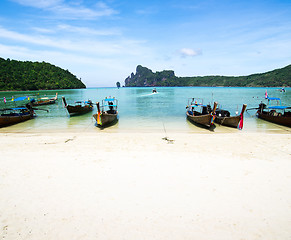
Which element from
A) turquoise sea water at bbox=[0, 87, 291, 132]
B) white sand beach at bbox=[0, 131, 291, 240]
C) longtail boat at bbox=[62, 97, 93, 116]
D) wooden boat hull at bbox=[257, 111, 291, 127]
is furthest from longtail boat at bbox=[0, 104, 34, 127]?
wooden boat hull at bbox=[257, 111, 291, 127]

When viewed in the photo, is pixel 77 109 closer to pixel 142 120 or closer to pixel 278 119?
pixel 142 120

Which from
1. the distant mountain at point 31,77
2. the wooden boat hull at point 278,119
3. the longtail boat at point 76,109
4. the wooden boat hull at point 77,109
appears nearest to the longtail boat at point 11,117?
the longtail boat at point 76,109

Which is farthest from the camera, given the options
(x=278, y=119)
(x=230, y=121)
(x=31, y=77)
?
(x=31, y=77)

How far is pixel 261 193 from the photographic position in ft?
18.3

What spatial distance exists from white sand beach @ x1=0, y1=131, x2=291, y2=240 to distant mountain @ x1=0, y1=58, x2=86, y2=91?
129264mm

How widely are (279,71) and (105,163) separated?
209 m

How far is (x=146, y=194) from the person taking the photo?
557cm

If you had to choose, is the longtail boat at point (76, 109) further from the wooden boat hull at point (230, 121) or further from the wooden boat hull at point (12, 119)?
the wooden boat hull at point (230, 121)

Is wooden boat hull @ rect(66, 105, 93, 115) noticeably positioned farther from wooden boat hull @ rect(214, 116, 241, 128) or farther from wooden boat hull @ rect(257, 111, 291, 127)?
wooden boat hull @ rect(257, 111, 291, 127)

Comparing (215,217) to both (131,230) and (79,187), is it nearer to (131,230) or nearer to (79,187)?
(131,230)

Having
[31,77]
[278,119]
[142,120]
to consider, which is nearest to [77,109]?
[142,120]

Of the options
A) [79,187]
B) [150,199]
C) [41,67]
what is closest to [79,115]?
[79,187]

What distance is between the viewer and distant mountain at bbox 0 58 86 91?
108 m

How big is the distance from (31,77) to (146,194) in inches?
6061
